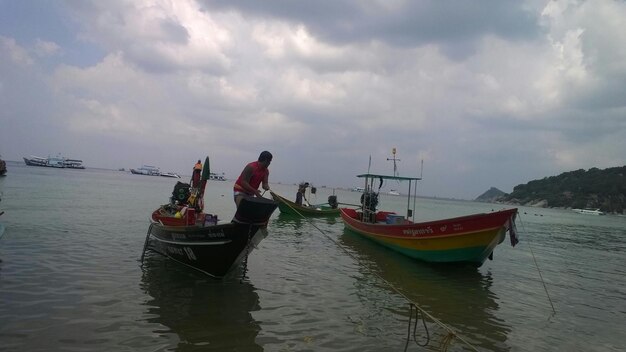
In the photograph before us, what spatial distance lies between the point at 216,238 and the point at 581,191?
141080 mm

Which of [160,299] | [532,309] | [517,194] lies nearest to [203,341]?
[160,299]

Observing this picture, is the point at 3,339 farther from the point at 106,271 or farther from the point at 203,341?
the point at 106,271

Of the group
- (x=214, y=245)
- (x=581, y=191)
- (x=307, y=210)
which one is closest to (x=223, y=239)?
(x=214, y=245)

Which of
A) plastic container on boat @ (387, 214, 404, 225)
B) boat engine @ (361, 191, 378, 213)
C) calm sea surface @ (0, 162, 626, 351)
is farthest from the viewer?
boat engine @ (361, 191, 378, 213)

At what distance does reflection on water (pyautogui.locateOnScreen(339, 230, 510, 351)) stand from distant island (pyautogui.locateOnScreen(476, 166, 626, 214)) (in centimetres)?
12557

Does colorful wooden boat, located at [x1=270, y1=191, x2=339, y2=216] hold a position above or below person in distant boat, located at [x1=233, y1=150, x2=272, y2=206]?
below

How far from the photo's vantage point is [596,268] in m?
16.1

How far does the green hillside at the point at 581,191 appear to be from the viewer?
4360 inches

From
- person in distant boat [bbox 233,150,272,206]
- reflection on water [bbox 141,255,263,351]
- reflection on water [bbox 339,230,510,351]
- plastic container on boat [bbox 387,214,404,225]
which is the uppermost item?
person in distant boat [bbox 233,150,272,206]

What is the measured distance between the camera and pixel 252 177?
9.30 meters

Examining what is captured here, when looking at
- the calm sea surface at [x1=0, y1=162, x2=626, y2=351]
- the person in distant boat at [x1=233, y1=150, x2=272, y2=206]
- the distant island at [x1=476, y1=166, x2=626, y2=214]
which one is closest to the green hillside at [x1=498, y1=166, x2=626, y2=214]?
the distant island at [x1=476, y1=166, x2=626, y2=214]

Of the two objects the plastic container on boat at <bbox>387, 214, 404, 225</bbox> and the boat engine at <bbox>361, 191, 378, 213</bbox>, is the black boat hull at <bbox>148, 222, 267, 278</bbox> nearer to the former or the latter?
the plastic container on boat at <bbox>387, 214, 404, 225</bbox>

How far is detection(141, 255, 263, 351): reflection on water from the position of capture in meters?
5.72

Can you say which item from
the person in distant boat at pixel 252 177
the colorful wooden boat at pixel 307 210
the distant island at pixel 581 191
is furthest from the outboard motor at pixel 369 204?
the distant island at pixel 581 191
